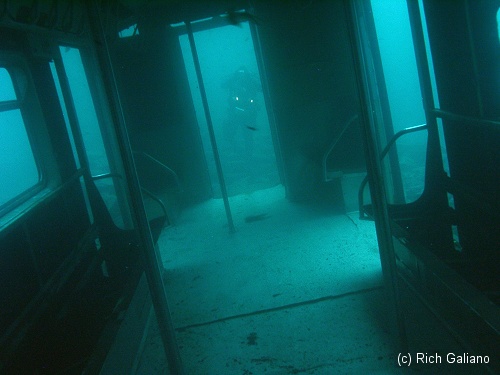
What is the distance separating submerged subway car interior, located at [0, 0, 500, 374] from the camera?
92.1 inches

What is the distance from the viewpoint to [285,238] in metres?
5.01

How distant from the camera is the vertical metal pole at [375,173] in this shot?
6.56 ft

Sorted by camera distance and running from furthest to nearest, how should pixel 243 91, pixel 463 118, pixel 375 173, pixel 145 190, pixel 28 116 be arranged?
pixel 243 91 < pixel 145 190 < pixel 28 116 < pixel 463 118 < pixel 375 173

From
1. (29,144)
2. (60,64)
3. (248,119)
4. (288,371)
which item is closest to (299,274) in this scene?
(288,371)

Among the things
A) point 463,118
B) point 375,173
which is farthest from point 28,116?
point 463,118

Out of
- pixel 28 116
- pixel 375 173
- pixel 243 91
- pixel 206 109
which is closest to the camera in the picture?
pixel 375 173

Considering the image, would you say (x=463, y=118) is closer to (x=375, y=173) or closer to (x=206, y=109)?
(x=375, y=173)

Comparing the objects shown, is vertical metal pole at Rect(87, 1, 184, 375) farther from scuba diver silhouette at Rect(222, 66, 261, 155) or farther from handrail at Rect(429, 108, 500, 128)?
scuba diver silhouette at Rect(222, 66, 261, 155)

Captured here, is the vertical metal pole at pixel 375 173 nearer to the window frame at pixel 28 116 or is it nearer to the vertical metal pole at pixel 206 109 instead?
the window frame at pixel 28 116

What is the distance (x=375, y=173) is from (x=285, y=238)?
9.76 ft

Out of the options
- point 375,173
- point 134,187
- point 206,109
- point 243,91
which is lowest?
point 375,173

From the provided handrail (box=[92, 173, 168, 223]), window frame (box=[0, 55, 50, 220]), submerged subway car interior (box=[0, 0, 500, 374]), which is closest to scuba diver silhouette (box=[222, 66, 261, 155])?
submerged subway car interior (box=[0, 0, 500, 374])

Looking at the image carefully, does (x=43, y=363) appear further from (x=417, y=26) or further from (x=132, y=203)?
(x=417, y=26)

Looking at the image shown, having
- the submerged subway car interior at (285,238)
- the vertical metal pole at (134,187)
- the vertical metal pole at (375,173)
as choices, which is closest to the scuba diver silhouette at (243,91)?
the submerged subway car interior at (285,238)
